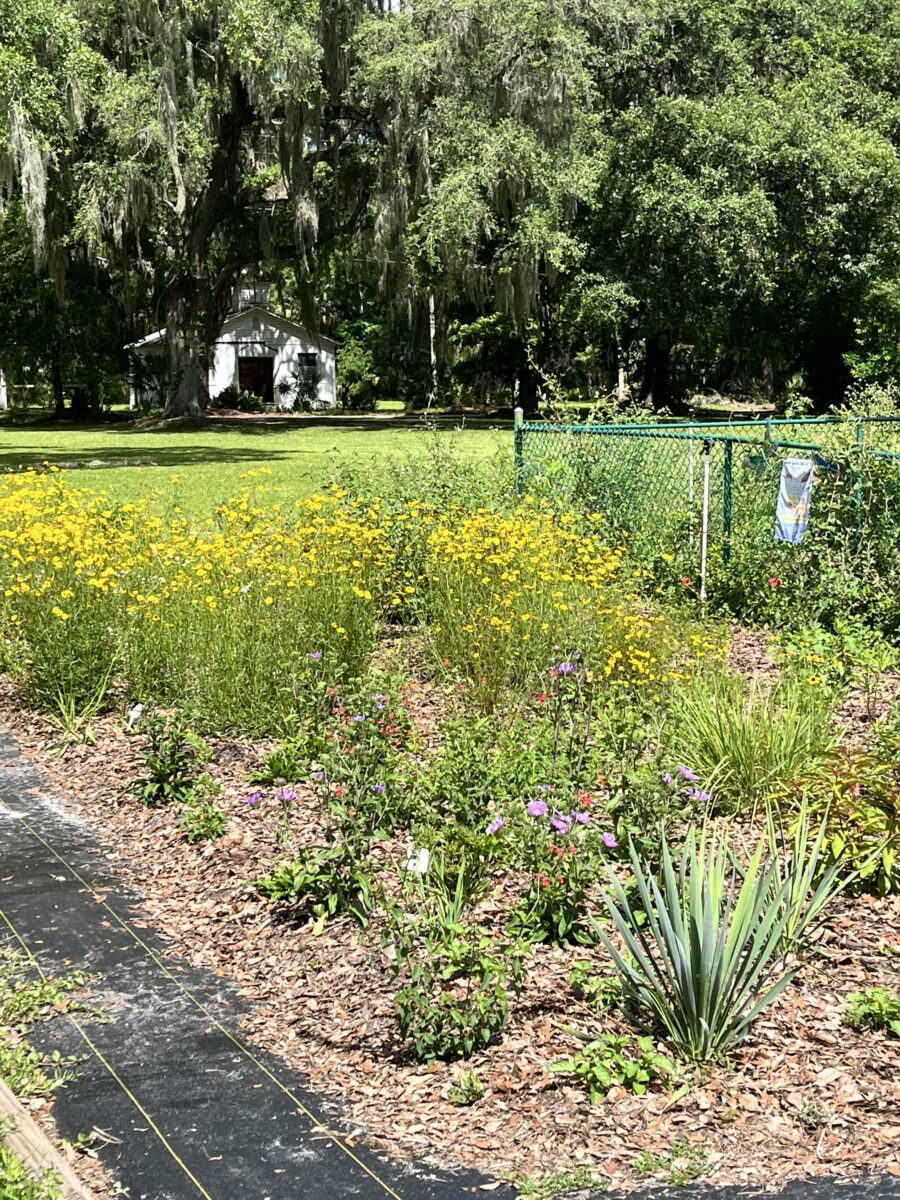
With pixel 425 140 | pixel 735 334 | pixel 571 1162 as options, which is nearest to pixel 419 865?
pixel 571 1162

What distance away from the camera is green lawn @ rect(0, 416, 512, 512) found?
17.5 meters

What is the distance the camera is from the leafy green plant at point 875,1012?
3.58 meters

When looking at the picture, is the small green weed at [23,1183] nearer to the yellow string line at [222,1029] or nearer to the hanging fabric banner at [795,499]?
the yellow string line at [222,1029]

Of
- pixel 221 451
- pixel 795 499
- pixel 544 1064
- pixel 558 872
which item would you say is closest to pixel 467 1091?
pixel 544 1064

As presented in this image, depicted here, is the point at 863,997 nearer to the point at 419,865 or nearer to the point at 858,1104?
the point at 858,1104

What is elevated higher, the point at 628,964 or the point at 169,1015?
the point at 628,964

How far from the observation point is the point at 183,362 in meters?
36.4

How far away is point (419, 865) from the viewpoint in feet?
14.3

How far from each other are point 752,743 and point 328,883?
1.77m

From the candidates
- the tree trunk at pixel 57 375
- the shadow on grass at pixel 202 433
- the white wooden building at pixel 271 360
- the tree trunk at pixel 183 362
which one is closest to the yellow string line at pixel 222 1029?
the shadow on grass at pixel 202 433

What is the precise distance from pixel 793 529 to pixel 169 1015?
5345 millimetres

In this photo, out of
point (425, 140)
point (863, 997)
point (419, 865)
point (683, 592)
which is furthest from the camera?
point (425, 140)

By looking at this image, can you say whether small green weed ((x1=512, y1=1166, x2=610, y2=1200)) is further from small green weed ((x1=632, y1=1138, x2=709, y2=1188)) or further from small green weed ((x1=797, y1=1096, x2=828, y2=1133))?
small green weed ((x1=797, y1=1096, x2=828, y2=1133))

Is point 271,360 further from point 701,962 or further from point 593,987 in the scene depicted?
point 701,962
